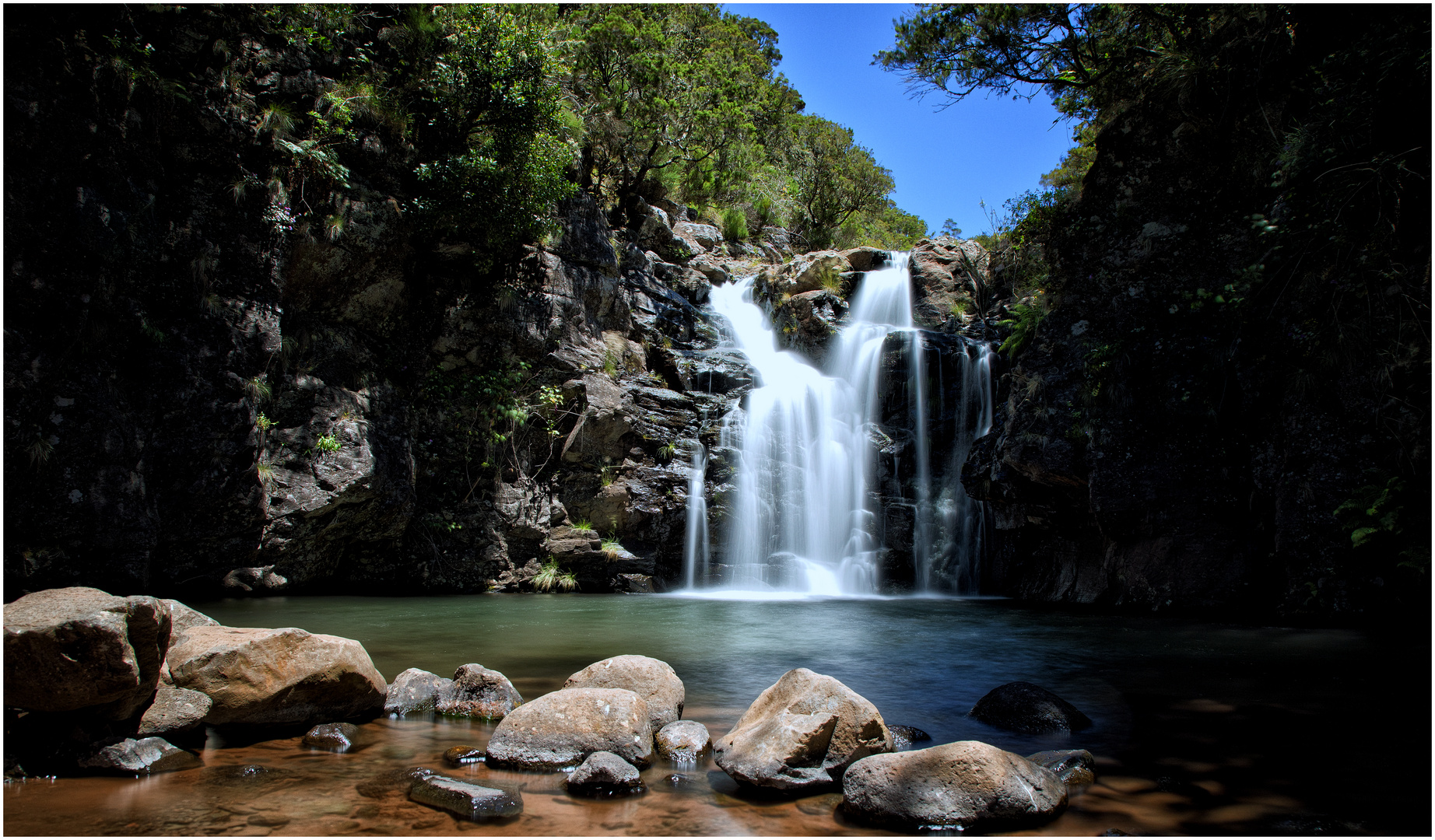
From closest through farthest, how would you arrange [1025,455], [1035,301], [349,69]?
1. [1025,455]
2. [349,69]
3. [1035,301]

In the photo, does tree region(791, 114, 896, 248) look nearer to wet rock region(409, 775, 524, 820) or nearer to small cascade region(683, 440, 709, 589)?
small cascade region(683, 440, 709, 589)

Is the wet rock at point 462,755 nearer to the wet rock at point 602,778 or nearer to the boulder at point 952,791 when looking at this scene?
the wet rock at point 602,778

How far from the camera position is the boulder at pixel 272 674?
459 centimetres

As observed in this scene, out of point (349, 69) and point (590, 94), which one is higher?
point (590, 94)

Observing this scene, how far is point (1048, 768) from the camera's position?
13.4 ft

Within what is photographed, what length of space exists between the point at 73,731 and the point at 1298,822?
6.53 m

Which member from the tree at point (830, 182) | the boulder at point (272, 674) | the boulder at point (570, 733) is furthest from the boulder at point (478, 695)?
the tree at point (830, 182)

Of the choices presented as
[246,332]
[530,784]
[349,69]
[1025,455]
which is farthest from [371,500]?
[1025,455]

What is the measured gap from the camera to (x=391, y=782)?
3979 millimetres

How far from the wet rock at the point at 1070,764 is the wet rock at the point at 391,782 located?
3.44 metres

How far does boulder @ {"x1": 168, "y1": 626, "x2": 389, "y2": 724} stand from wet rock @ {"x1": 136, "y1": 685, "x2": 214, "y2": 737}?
85 millimetres

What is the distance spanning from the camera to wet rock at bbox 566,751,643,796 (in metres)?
3.93

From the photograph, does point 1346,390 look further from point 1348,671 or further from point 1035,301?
point 1035,301

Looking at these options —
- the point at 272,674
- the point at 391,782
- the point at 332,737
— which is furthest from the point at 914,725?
the point at 272,674
